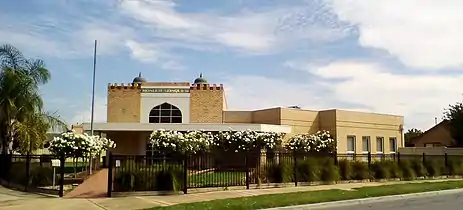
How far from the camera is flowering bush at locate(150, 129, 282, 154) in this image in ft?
96.7

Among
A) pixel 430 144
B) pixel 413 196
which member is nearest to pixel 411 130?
pixel 430 144

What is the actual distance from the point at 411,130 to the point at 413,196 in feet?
195

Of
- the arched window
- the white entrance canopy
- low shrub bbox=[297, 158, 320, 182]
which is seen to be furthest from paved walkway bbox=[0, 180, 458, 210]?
the arched window

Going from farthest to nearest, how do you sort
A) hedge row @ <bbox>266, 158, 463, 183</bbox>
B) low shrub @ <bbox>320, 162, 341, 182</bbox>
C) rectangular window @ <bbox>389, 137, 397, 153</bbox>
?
rectangular window @ <bbox>389, 137, 397, 153</bbox>
low shrub @ <bbox>320, 162, 341, 182</bbox>
hedge row @ <bbox>266, 158, 463, 183</bbox>

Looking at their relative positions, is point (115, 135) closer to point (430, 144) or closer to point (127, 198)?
point (127, 198)

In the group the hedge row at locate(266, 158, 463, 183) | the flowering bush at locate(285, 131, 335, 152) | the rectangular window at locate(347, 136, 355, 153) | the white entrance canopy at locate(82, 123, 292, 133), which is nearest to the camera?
the hedge row at locate(266, 158, 463, 183)

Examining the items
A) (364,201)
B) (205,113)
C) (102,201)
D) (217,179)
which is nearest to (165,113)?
(205,113)

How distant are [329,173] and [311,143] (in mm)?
13278

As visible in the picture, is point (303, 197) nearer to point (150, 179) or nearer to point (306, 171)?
point (150, 179)

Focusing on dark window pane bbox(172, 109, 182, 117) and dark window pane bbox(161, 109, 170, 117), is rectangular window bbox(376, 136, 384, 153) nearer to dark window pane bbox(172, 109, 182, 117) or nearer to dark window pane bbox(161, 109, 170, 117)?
dark window pane bbox(172, 109, 182, 117)

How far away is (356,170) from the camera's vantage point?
25.6 m

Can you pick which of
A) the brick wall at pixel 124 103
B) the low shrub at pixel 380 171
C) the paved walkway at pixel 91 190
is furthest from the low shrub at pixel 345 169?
the brick wall at pixel 124 103

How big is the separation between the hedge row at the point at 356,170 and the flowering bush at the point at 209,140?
785 cm

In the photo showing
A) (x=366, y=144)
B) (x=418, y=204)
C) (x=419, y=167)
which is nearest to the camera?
(x=418, y=204)
